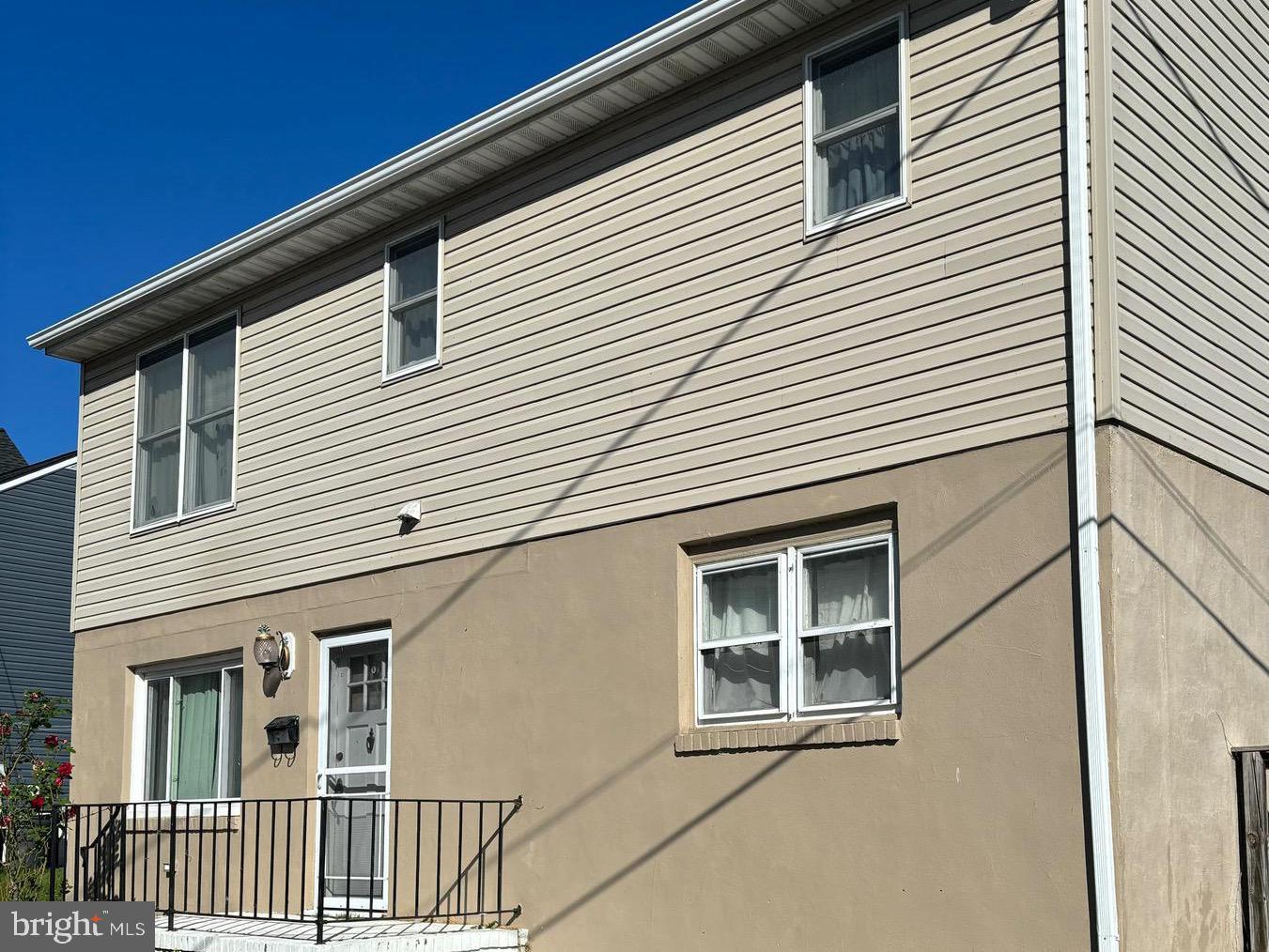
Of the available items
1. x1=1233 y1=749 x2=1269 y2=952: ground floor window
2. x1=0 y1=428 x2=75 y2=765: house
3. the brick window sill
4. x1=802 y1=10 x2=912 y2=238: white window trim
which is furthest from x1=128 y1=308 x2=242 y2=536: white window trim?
x1=0 y1=428 x2=75 y2=765: house

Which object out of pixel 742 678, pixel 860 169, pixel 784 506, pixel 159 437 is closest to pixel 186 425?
pixel 159 437

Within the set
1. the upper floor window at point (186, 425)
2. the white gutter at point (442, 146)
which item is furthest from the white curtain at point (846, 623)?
the upper floor window at point (186, 425)

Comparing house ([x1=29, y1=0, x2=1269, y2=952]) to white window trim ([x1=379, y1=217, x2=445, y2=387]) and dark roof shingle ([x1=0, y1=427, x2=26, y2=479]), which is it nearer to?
white window trim ([x1=379, y1=217, x2=445, y2=387])

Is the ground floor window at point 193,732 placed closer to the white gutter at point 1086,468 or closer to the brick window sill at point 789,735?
the brick window sill at point 789,735

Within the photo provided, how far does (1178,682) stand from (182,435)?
9171 millimetres

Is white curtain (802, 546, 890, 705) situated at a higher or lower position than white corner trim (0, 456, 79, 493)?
lower

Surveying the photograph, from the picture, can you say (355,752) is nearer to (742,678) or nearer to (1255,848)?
(742,678)

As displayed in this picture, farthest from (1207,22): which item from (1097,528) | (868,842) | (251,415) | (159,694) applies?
(159,694)

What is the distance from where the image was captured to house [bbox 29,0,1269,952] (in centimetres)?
758

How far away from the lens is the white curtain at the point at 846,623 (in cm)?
833

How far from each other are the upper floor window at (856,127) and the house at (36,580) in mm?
16651

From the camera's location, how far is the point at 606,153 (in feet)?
34.3

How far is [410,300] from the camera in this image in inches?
466

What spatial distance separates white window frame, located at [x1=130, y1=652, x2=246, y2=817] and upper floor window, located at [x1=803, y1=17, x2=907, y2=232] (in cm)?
665
